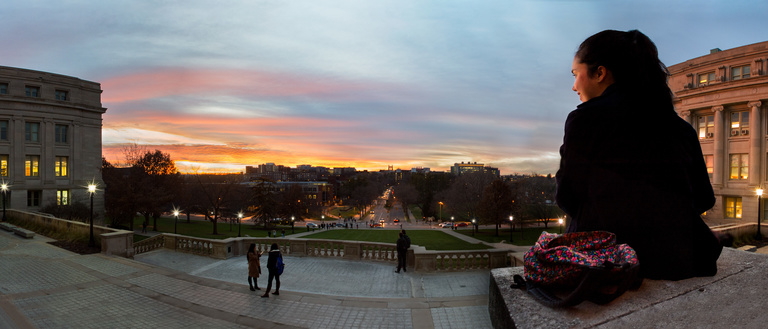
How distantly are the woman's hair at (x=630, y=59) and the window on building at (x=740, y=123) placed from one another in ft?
145

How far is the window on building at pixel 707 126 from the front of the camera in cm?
3584

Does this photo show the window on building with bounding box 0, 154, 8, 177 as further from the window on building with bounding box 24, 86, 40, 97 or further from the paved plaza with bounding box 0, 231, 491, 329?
the paved plaza with bounding box 0, 231, 491, 329

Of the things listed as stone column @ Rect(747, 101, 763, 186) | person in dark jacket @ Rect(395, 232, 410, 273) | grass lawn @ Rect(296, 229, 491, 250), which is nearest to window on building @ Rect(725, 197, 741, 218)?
stone column @ Rect(747, 101, 763, 186)

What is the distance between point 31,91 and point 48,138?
20.5 feet

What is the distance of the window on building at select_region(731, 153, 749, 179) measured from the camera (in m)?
33.6

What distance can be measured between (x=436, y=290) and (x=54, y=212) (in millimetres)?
41052

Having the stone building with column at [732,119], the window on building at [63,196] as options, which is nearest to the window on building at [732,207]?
the stone building with column at [732,119]

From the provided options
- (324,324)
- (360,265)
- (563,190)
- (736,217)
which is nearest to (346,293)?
(324,324)

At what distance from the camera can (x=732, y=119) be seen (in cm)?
3453

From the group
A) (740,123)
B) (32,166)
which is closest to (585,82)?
(740,123)

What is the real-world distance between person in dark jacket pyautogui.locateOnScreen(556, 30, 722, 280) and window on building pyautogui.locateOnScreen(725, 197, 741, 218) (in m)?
43.9

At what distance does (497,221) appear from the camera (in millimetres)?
49125

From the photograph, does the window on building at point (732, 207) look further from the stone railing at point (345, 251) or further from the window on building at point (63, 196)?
the window on building at point (63, 196)

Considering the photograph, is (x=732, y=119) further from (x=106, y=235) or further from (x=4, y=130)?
(x=4, y=130)
